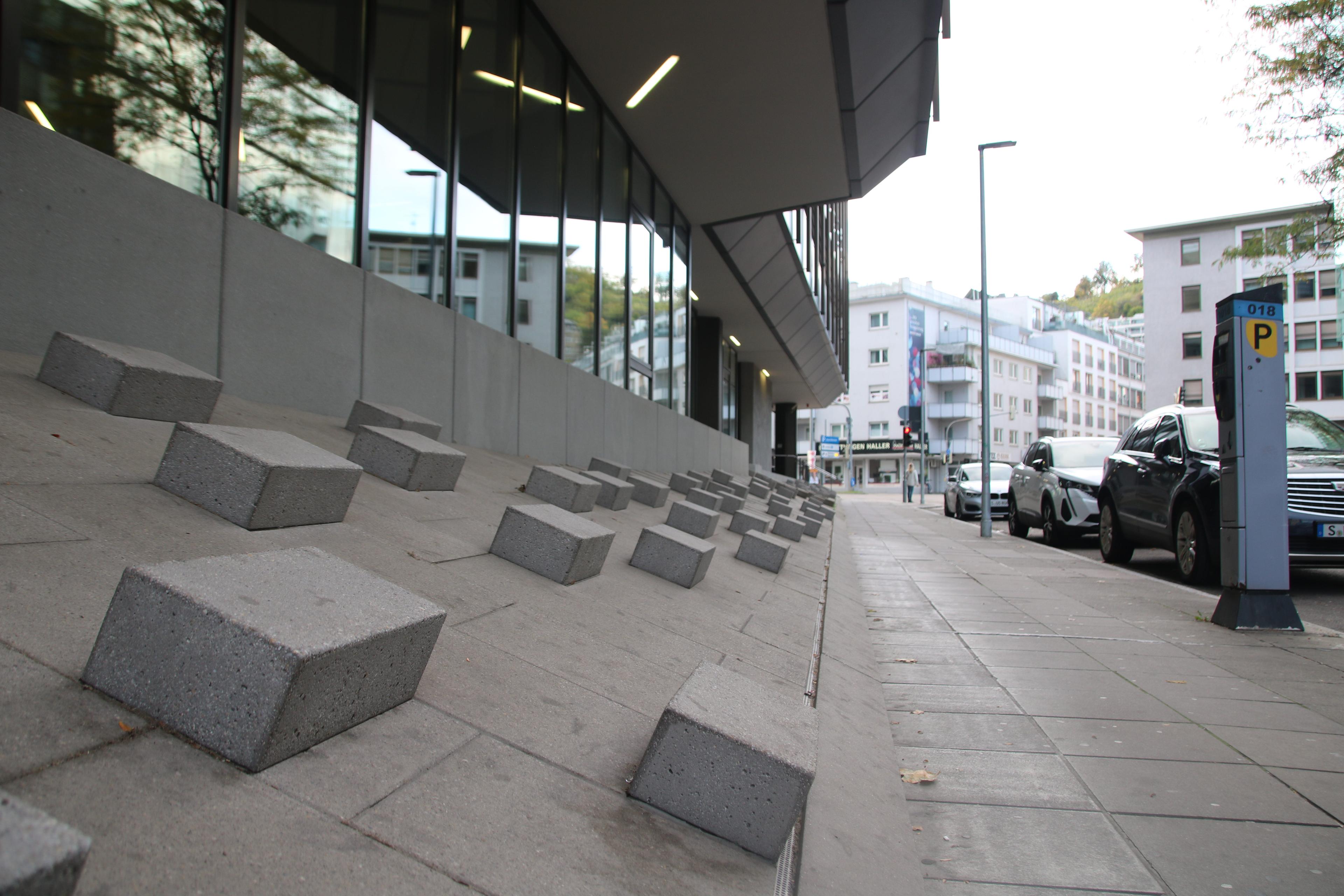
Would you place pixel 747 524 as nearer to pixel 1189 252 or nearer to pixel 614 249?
pixel 614 249

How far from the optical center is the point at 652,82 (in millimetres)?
11812

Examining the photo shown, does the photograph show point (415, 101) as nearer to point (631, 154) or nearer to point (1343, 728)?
point (631, 154)

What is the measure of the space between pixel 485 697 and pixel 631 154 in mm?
12631

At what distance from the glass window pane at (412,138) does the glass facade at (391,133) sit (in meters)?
0.02

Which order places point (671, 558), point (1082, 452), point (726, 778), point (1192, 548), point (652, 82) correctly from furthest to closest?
1. point (1082, 452)
2. point (652, 82)
3. point (1192, 548)
4. point (671, 558)
5. point (726, 778)

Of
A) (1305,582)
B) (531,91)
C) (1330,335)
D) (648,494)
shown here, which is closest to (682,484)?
(648,494)

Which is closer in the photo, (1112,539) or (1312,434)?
(1312,434)

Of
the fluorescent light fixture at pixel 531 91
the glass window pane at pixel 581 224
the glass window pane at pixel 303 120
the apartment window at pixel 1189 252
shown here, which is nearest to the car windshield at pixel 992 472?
the glass window pane at pixel 581 224

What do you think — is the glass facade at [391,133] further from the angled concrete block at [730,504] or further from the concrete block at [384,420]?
the angled concrete block at [730,504]

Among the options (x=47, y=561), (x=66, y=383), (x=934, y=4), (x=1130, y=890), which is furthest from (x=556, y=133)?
(x=1130, y=890)

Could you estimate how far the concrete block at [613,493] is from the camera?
23.8 ft

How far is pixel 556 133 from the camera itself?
11.2 meters

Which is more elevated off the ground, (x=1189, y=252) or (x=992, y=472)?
(x=1189, y=252)

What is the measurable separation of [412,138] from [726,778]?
24.2 feet
